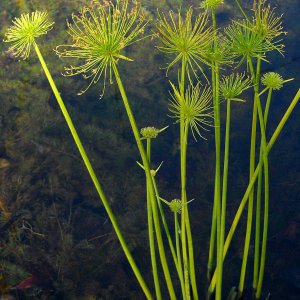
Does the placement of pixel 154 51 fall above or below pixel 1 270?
above

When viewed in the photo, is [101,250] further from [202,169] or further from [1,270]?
[202,169]

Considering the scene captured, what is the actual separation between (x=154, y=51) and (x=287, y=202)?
1744mm

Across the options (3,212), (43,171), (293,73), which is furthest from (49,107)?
(293,73)

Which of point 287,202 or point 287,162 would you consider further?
point 287,162

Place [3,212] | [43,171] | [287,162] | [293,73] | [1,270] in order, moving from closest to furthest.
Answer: [1,270]
[3,212]
[43,171]
[287,162]
[293,73]

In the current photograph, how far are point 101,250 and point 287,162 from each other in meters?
1.48

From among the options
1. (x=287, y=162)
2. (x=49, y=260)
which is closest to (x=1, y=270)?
(x=49, y=260)

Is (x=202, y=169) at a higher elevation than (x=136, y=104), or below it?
below

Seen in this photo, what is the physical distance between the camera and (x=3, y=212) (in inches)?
111

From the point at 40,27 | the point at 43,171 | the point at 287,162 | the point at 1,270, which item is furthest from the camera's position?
the point at 287,162

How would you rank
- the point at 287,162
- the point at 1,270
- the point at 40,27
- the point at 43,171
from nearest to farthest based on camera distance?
the point at 40,27
the point at 1,270
the point at 43,171
the point at 287,162

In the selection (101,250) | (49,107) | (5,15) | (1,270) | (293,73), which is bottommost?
(1,270)

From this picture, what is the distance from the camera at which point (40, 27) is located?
1.83 m

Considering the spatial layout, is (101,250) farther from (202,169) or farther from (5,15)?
(5,15)
